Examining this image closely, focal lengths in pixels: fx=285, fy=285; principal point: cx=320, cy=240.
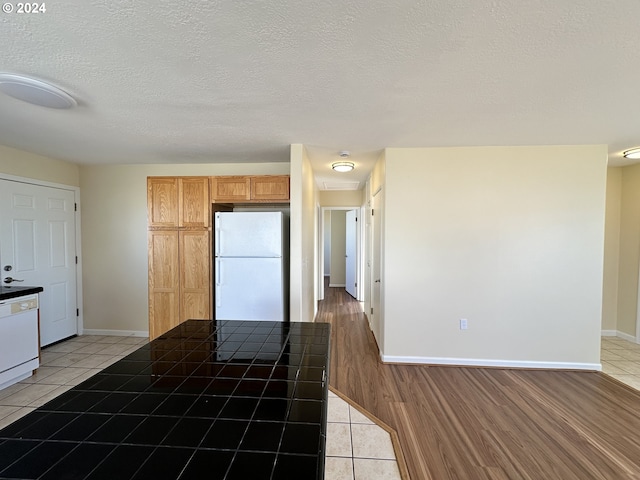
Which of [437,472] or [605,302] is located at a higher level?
[605,302]

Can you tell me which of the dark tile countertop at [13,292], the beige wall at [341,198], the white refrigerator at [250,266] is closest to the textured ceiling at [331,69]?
the white refrigerator at [250,266]

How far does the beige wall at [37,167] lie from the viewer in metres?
3.12

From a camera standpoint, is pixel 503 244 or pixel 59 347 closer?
pixel 503 244

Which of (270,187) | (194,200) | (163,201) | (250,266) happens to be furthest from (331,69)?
(163,201)

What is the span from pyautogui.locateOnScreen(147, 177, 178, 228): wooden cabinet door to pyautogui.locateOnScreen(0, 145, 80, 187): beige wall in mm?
1265

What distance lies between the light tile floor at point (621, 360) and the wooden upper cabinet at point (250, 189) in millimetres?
3859

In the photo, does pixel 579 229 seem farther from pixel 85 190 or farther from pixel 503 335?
pixel 85 190

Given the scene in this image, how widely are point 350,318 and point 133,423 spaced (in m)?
4.22

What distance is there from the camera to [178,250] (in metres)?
3.49

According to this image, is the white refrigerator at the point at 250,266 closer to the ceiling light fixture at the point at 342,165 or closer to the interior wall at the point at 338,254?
the ceiling light fixture at the point at 342,165

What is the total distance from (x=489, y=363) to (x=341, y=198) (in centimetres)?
387

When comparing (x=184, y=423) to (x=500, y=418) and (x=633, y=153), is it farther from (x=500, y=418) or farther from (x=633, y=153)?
(x=633, y=153)

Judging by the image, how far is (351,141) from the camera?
2834mm

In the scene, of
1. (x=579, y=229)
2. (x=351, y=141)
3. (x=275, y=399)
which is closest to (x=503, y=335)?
(x=579, y=229)
